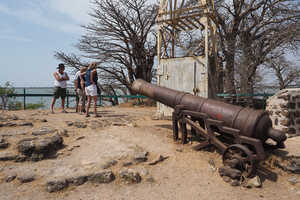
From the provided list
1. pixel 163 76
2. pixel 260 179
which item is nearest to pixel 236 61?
pixel 163 76

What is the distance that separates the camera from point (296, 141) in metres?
5.71

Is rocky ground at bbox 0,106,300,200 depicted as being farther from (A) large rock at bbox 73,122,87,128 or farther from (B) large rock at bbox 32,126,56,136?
(A) large rock at bbox 73,122,87,128

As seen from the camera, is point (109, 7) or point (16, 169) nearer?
Answer: point (16, 169)

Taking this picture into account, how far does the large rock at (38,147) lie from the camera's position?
4.40 metres

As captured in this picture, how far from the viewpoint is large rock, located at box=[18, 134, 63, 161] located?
4.40m

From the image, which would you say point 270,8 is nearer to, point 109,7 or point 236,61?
point 236,61

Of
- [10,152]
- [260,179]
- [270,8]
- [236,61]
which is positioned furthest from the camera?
[236,61]

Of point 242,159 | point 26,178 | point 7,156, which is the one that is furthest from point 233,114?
point 7,156

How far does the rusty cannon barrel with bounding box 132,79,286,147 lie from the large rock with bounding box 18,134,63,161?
2.56 m

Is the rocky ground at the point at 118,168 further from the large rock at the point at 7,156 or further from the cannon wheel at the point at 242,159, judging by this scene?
the cannon wheel at the point at 242,159

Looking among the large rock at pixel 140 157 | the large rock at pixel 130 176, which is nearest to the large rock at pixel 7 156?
the large rock at pixel 130 176

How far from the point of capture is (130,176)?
3.87 metres

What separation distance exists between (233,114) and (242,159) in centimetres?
84

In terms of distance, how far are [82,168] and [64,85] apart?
14.0 feet
